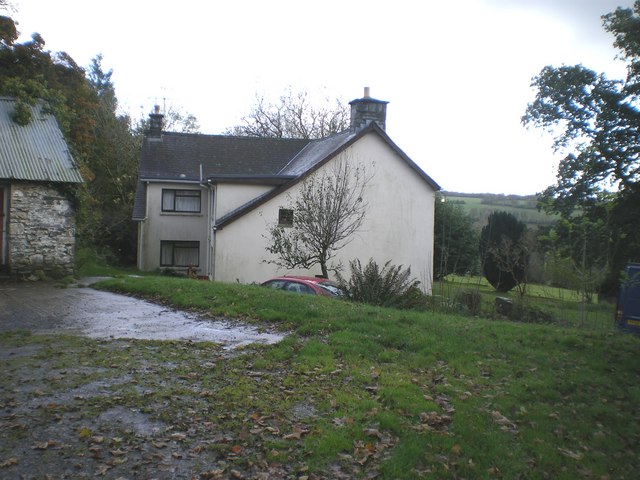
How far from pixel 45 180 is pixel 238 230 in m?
8.75

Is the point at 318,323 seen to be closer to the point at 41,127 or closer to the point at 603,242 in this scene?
the point at 603,242

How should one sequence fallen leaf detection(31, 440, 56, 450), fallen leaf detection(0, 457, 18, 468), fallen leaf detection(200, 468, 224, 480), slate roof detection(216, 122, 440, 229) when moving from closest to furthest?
fallen leaf detection(0, 457, 18, 468), fallen leaf detection(200, 468, 224, 480), fallen leaf detection(31, 440, 56, 450), slate roof detection(216, 122, 440, 229)

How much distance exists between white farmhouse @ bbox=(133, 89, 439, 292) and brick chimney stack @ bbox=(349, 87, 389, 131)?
47 mm

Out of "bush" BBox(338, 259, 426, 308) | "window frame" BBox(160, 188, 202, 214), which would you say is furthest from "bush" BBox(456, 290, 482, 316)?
"window frame" BBox(160, 188, 202, 214)

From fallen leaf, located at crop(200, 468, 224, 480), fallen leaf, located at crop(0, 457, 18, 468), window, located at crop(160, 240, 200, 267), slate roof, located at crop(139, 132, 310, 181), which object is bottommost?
fallen leaf, located at crop(200, 468, 224, 480)

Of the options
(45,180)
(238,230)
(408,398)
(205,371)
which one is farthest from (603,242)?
(238,230)

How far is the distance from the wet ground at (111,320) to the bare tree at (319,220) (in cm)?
879

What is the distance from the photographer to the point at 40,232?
1945 cm

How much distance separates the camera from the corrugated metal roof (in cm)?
1917

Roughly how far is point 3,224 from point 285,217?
1120cm

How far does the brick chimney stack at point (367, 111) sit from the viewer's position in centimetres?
2941

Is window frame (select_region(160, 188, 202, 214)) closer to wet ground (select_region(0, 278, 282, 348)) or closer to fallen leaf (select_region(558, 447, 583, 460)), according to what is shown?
wet ground (select_region(0, 278, 282, 348))

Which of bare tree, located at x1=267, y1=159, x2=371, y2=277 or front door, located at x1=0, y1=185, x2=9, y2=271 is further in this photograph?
bare tree, located at x1=267, y1=159, x2=371, y2=277

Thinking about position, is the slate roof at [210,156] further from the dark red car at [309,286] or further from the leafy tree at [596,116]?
the leafy tree at [596,116]
